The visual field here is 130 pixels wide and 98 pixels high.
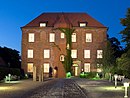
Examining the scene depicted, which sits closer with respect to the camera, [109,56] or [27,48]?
[109,56]

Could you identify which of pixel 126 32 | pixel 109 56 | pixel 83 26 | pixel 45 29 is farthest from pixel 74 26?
pixel 126 32

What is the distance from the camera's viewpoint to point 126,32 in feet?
99.0

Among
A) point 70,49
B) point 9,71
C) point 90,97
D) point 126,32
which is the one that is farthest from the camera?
point 70,49

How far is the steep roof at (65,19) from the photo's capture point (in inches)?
2719

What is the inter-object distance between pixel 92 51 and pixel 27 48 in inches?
574

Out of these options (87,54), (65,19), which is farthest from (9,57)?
(87,54)

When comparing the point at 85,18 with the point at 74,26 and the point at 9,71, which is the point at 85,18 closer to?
the point at 74,26

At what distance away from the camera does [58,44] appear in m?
67.8

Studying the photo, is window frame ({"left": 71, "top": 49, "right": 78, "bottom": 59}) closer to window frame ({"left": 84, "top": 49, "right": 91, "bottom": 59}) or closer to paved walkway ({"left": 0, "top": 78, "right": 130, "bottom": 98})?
window frame ({"left": 84, "top": 49, "right": 91, "bottom": 59})

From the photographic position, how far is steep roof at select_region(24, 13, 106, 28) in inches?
2719

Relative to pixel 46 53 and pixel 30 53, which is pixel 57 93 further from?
pixel 30 53

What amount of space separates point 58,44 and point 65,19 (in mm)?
6282

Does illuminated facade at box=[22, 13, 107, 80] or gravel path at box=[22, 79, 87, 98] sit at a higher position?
illuminated facade at box=[22, 13, 107, 80]

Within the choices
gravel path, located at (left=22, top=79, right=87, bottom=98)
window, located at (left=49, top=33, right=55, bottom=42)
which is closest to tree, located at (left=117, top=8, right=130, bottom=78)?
gravel path, located at (left=22, top=79, right=87, bottom=98)
